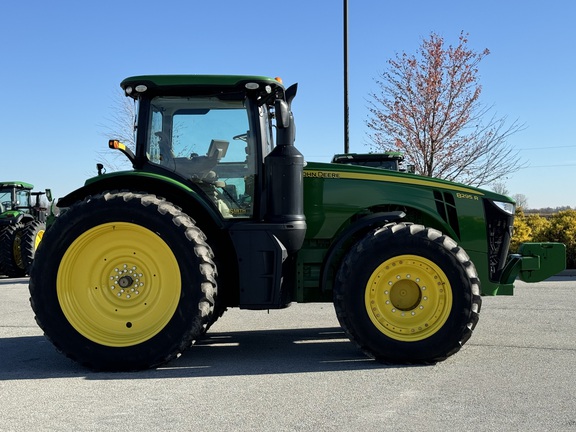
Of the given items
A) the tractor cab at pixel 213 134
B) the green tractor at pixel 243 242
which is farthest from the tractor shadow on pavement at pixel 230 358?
the tractor cab at pixel 213 134

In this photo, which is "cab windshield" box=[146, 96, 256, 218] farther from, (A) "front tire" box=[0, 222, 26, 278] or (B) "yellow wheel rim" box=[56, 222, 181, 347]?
(A) "front tire" box=[0, 222, 26, 278]

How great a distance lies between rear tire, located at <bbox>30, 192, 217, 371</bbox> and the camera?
204 inches

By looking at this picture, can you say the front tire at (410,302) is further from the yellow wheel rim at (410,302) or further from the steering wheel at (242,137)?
the steering wheel at (242,137)

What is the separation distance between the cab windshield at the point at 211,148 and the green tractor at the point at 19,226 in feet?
34.7

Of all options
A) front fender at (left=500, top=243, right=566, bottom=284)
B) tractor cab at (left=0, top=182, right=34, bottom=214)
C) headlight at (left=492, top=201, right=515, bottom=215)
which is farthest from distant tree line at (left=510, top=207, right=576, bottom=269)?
tractor cab at (left=0, top=182, right=34, bottom=214)

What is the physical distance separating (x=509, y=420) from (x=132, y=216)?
3213 millimetres

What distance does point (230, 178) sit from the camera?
5.68 metres

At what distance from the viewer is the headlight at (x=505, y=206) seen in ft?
19.6

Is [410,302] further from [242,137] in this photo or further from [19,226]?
[19,226]

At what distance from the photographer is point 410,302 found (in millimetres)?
5418

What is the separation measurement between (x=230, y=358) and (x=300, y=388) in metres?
1.29

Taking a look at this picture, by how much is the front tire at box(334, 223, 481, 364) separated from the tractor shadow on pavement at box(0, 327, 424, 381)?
29cm

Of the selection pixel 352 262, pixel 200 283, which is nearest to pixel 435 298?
pixel 352 262

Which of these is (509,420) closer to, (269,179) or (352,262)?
(352,262)
